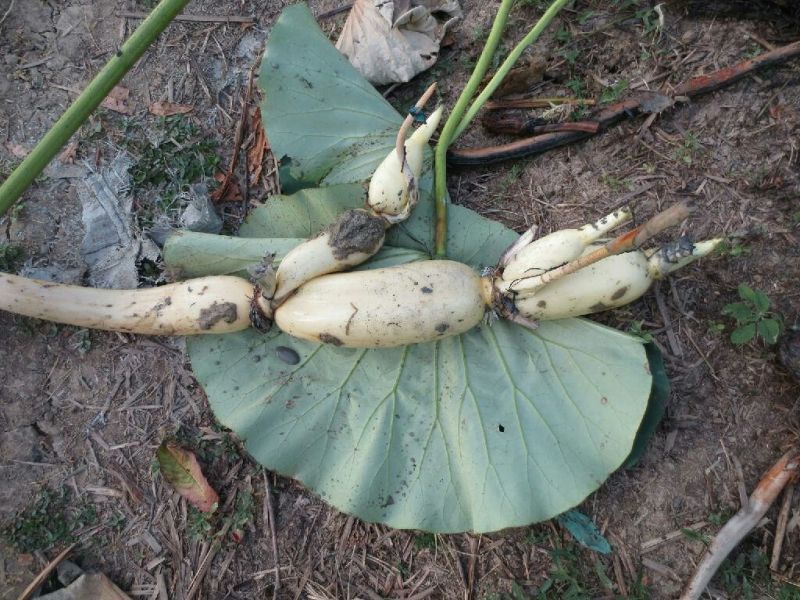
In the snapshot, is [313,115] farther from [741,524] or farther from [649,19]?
[741,524]

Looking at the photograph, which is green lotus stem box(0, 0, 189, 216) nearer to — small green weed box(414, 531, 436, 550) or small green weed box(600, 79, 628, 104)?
small green weed box(600, 79, 628, 104)

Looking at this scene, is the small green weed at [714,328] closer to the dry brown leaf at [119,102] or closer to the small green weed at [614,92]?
the small green weed at [614,92]

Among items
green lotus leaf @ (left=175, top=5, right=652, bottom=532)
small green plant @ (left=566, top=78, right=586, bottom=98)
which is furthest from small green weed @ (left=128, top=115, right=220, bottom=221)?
small green plant @ (left=566, top=78, right=586, bottom=98)

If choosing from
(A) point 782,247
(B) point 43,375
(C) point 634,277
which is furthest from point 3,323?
(A) point 782,247

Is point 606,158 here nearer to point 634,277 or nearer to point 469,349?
point 634,277

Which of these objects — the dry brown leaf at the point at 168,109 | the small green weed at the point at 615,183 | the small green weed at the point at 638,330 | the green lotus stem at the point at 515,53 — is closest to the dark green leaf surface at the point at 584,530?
the small green weed at the point at 638,330

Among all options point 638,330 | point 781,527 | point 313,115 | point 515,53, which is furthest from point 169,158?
point 781,527
